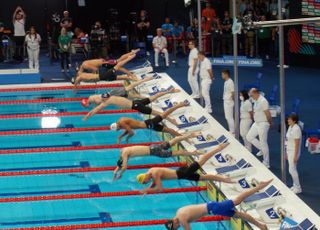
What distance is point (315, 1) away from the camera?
68.3 ft

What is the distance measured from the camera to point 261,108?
41.5 ft

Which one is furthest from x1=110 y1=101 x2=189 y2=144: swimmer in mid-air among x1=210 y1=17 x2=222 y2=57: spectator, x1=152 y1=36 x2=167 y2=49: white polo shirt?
x1=210 y1=17 x2=222 y2=57: spectator

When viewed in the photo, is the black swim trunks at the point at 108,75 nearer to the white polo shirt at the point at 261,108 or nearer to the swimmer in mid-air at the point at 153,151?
the swimmer in mid-air at the point at 153,151

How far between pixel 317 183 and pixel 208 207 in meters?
3.00

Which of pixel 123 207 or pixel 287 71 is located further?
pixel 287 71

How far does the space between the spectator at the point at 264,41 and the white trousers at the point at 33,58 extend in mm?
6650

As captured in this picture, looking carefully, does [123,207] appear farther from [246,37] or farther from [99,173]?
[246,37]

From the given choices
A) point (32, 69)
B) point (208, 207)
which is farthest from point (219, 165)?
point (32, 69)

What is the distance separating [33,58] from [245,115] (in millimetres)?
10518

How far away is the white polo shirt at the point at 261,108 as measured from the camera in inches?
497

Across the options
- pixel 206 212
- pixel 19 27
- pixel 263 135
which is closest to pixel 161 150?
pixel 263 135

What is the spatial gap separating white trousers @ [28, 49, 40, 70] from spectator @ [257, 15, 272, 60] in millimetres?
6650

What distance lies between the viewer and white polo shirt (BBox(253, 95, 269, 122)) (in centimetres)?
1262

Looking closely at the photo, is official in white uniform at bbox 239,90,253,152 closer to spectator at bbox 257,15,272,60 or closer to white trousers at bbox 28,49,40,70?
spectator at bbox 257,15,272,60
